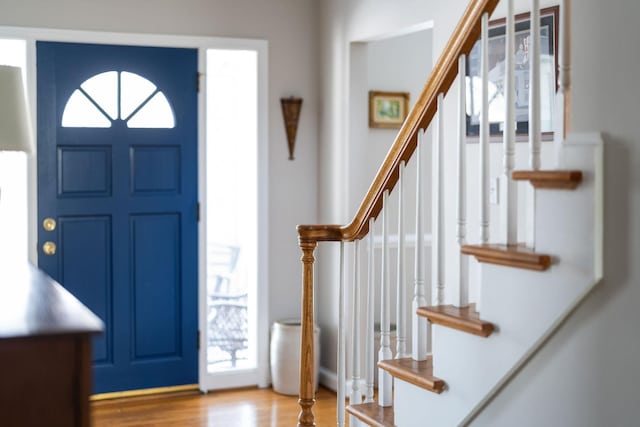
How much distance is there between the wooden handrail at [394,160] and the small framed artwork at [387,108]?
2261 millimetres

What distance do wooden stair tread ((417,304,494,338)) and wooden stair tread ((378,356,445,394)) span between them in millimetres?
203

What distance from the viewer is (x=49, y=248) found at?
483 cm

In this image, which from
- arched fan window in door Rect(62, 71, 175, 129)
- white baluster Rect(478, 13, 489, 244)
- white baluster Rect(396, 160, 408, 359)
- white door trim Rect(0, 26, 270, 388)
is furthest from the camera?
arched fan window in door Rect(62, 71, 175, 129)

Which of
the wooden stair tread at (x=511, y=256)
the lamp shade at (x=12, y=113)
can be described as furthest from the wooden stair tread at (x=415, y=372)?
the lamp shade at (x=12, y=113)

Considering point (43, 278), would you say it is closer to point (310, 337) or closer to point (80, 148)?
point (310, 337)

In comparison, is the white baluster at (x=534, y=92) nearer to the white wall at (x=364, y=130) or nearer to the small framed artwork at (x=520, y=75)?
the small framed artwork at (x=520, y=75)

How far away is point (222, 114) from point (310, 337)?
2.49 meters

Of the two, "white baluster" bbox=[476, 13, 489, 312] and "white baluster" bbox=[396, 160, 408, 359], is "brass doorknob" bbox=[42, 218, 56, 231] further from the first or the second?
"white baluster" bbox=[476, 13, 489, 312]

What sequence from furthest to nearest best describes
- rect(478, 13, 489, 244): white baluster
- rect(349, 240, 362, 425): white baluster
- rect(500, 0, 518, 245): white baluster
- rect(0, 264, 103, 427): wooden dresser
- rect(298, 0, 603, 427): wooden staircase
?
rect(349, 240, 362, 425): white baluster → rect(478, 13, 489, 244): white baluster → rect(500, 0, 518, 245): white baluster → rect(298, 0, 603, 427): wooden staircase → rect(0, 264, 103, 427): wooden dresser

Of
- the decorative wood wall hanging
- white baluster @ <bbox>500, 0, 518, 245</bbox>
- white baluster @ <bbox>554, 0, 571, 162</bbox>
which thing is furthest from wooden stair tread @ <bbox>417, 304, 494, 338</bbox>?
the decorative wood wall hanging

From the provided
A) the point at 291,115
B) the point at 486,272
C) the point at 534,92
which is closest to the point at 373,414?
the point at 486,272

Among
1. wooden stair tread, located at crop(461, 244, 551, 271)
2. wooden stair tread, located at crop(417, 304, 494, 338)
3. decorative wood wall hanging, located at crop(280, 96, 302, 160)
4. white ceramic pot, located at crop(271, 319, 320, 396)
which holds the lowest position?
white ceramic pot, located at crop(271, 319, 320, 396)

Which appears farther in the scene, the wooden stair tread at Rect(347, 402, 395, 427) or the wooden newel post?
the wooden newel post

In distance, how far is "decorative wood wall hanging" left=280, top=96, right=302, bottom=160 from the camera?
17.6 ft
